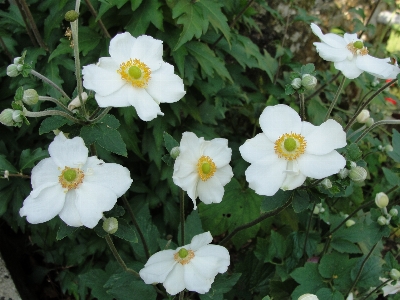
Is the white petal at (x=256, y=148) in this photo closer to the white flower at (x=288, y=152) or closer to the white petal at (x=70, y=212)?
the white flower at (x=288, y=152)

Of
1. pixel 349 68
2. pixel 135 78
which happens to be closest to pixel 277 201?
pixel 349 68

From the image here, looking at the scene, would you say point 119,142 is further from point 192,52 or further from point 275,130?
point 192,52

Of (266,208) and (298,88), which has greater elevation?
(298,88)

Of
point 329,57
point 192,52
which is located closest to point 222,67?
point 192,52

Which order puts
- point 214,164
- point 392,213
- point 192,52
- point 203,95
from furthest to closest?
point 203,95
point 192,52
point 392,213
point 214,164

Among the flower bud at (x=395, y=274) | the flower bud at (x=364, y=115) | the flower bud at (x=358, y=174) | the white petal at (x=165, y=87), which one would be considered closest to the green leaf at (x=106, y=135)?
→ the white petal at (x=165, y=87)

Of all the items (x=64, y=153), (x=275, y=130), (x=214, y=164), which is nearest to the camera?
(x=64, y=153)

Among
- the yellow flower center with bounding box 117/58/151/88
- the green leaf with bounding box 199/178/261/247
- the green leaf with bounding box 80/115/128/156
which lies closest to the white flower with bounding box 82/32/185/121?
the yellow flower center with bounding box 117/58/151/88
